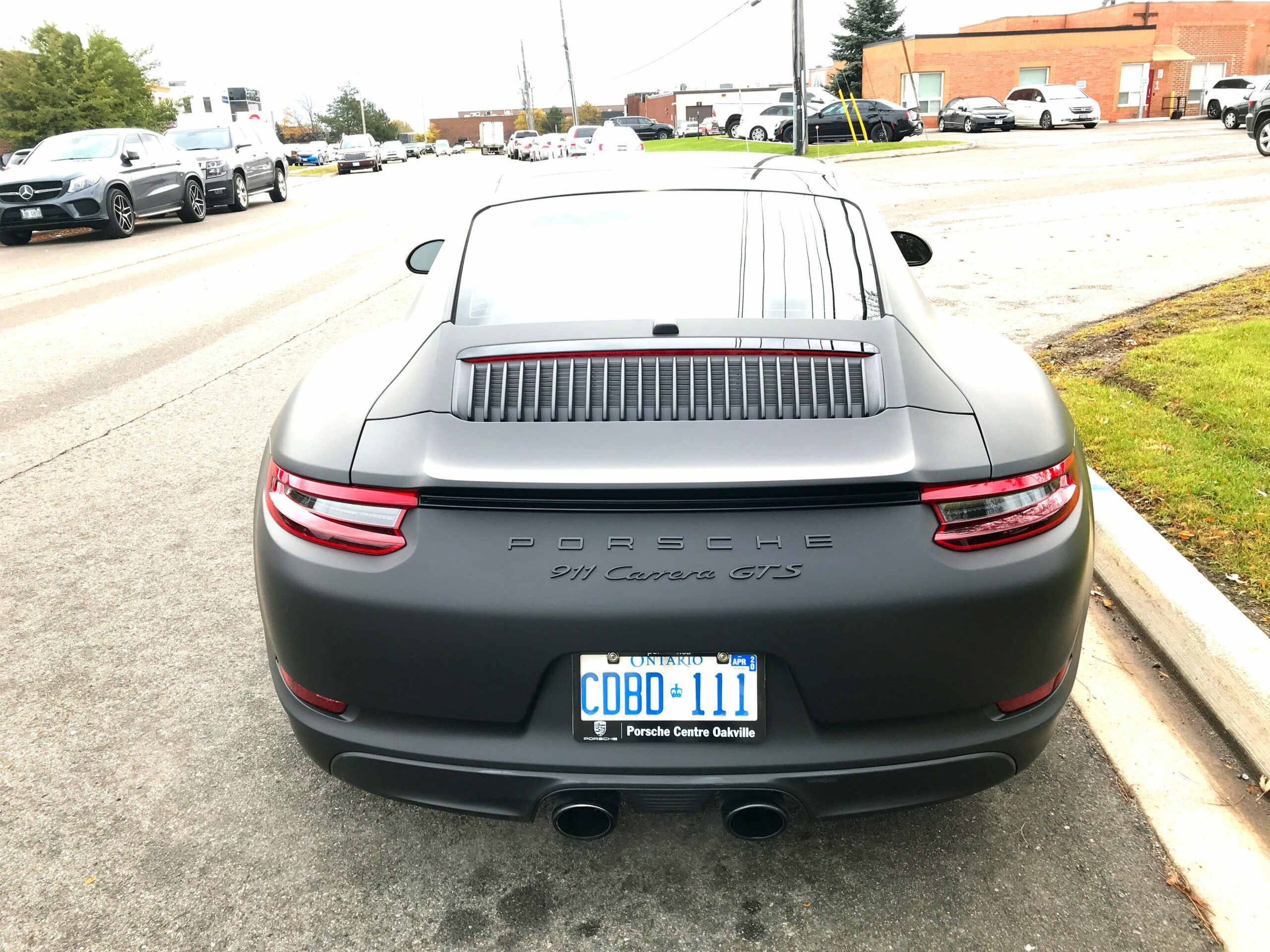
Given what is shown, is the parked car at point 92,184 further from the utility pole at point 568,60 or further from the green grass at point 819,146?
the utility pole at point 568,60

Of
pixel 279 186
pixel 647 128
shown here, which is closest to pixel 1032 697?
pixel 279 186

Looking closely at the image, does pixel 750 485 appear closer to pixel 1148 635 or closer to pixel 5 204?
pixel 1148 635

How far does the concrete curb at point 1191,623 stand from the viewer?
111 inches

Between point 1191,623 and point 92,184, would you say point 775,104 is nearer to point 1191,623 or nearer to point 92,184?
point 92,184

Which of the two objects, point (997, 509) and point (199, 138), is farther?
point (199, 138)

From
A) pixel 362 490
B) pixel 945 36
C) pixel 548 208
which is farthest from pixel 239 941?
pixel 945 36

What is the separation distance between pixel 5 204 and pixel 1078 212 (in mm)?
16343

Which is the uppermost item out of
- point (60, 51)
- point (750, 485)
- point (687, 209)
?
point (60, 51)

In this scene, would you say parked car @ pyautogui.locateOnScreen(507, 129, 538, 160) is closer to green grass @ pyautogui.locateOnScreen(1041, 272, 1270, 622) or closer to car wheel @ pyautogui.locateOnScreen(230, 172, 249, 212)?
car wheel @ pyautogui.locateOnScreen(230, 172, 249, 212)

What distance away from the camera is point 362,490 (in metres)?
2.08

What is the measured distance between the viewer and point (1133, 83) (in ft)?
182

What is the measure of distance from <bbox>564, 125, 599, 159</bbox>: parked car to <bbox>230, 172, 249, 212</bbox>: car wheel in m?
17.5

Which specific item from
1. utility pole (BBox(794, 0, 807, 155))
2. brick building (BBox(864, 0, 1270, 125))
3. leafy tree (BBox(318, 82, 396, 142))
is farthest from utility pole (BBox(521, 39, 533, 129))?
utility pole (BBox(794, 0, 807, 155))

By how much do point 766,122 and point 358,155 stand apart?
777 inches
